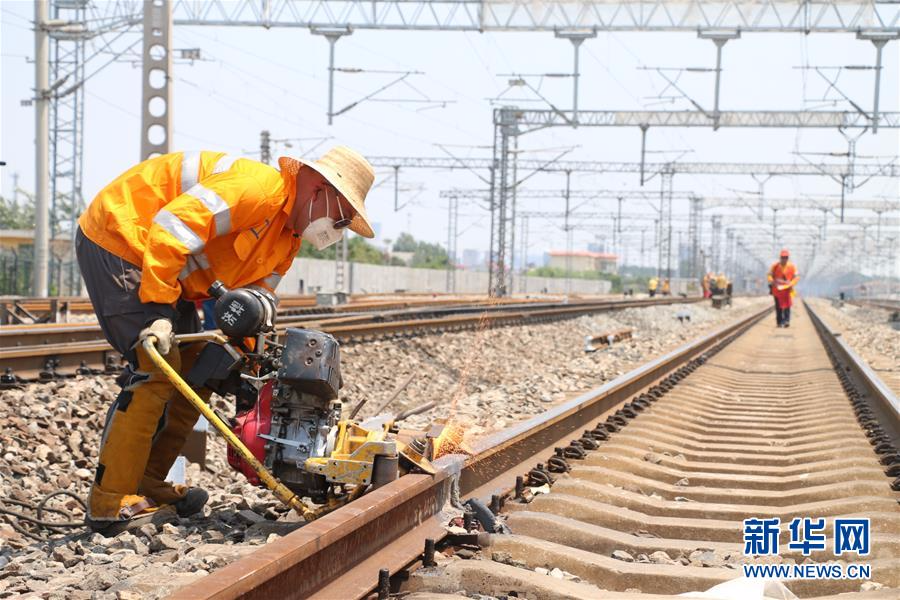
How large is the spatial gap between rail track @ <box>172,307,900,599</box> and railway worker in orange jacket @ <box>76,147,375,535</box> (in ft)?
3.37

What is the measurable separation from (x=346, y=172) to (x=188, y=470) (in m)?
2.39

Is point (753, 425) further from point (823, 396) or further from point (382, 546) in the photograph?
point (382, 546)

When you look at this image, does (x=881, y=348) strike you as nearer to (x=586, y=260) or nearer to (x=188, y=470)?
(x=188, y=470)

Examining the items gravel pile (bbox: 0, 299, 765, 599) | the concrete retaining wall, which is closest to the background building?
the concrete retaining wall

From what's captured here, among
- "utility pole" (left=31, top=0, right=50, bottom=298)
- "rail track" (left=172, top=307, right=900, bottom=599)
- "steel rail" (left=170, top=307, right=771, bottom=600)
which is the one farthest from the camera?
"utility pole" (left=31, top=0, right=50, bottom=298)

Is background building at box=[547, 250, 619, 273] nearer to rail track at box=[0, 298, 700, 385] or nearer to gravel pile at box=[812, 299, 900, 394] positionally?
gravel pile at box=[812, 299, 900, 394]

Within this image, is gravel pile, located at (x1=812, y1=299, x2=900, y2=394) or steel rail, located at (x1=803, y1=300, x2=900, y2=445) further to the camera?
gravel pile, located at (x1=812, y1=299, x2=900, y2=394)

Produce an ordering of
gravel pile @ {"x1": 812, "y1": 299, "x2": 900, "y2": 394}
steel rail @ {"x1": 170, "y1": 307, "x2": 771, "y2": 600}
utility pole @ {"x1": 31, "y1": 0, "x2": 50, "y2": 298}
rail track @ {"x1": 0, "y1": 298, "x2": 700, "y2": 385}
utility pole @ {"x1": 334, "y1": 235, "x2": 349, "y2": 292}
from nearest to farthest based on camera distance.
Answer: steel rail @ {"x1": 170, "y1": 307, "x2": 771, "y2": 600}
rail track @ {"x1": 0, "y1": 298, "x2": 700, "y2": 385}
gravel pile @ {"x1": 812, "y1": 299, "x2": 900, "y2": 394}
utility pole @ {"x1": 31, "y1": 0, "x2": 50, "y2": 298}
utility pole @ {"x1": 334, "y1": 235, "x2": 349, "y2": 292}

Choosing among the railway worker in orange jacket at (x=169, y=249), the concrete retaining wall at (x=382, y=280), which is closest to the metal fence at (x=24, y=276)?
the concrete retaining wall at (x=382, y=280)

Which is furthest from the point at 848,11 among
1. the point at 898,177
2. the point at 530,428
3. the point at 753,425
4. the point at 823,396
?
the point at 898,177

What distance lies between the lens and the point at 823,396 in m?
9.35

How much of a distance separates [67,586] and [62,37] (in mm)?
31292

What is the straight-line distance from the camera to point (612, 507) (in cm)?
450

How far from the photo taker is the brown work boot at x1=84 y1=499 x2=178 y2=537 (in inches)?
168
